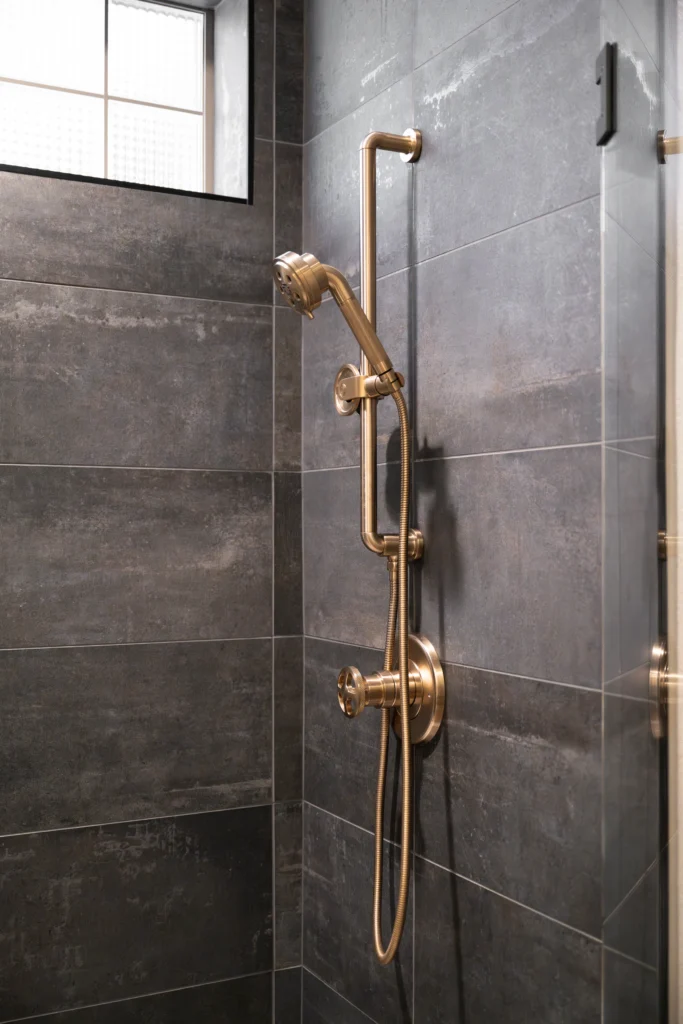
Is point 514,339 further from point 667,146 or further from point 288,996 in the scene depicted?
point 288,996

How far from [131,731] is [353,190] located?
106cm

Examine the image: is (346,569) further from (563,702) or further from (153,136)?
(153,136)

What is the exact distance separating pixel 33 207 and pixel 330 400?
62 centimetres

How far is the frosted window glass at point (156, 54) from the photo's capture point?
1812 millimetres

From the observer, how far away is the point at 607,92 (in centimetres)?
100

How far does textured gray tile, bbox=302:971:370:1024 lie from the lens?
64.5 inches

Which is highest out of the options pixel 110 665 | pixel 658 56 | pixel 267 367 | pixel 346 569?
pixel 658 56

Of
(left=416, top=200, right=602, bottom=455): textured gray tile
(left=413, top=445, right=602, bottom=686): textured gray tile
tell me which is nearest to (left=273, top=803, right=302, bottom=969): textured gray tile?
(left=413, top=445, right=602, bottom=686): textured gray tile

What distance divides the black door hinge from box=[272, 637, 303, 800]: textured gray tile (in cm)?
113

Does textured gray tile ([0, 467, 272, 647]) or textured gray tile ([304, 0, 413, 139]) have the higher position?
textured gray tile ([304, 0, 413, 139])

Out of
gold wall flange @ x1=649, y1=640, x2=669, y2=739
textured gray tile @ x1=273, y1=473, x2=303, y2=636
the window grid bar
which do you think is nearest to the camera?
gold wall flange @ x1=649, y1=640, x2=669, y2=739

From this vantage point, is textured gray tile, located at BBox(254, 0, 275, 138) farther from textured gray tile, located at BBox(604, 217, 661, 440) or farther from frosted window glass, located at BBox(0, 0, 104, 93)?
textured gray tile, located at BBox(604, 217, 661, 440)

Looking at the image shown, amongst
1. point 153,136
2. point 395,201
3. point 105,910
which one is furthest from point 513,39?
point 105,910

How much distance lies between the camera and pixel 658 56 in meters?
0.93
